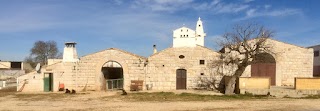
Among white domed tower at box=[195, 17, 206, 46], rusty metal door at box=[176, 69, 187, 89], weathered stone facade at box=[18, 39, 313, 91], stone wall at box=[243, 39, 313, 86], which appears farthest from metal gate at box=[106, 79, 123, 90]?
white domed tower at box=[195, 17, 206, 46]

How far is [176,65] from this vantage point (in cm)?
2781

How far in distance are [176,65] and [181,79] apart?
1.27 m

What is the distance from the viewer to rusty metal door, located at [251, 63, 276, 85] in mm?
29750

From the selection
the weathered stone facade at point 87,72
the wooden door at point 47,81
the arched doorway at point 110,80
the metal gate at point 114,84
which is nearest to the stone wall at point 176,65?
the weathered stone facade at point 87,72

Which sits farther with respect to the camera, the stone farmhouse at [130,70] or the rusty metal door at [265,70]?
the rusty metal door at [265,70]

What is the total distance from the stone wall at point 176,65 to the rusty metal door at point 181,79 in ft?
0.88

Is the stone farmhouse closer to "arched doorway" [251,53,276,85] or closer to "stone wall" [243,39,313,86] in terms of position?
"arched doorway" [251,53,276,85]

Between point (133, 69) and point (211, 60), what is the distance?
671 cm

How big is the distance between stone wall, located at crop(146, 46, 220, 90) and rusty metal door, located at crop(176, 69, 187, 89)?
0.88ft

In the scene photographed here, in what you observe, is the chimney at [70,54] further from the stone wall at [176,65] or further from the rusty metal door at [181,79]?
the rusty metal door at [181,79]

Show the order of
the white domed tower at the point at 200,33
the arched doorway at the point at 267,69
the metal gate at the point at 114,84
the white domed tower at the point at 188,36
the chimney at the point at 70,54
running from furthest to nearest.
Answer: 1. the white domed tower at the point at 200,33
2. the arched doorway at the point at 267,69
3. the metal gate at the point at 114,84
4. the white domed tower at the point at 188,36
5. the chimney at the point at 70,54

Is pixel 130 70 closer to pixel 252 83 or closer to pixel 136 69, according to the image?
pixel 136 69

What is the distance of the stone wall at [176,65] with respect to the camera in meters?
27.7

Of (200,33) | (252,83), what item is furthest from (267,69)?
(200,33)
